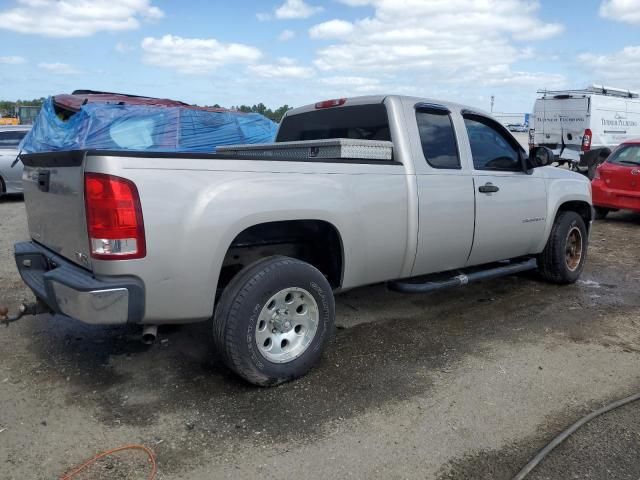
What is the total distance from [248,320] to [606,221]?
952 cm

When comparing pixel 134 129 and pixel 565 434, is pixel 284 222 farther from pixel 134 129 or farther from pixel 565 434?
pixel 134 129

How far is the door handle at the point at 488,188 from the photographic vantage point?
4740 millimetres

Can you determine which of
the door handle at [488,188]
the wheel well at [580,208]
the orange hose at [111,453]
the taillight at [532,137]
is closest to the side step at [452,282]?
the door handle at [488,188]

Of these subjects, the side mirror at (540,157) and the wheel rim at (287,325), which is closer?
the wheel rim at (287,325)

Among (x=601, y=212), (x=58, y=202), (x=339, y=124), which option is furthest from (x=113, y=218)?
(x=601, y=212)

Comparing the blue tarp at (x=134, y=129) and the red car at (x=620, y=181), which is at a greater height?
the blue tarp at (x=134, y=129)

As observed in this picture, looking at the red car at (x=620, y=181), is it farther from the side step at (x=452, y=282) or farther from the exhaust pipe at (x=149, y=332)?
the exhaust pipe at (x=149, y=332)

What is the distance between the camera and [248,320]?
3367 mm

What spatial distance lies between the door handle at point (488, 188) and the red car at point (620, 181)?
21.0ft

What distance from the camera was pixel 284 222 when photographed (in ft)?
12.2

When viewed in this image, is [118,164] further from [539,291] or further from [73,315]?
[539,291]

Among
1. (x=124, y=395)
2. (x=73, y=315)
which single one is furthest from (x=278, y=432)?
(x=73, y=315)

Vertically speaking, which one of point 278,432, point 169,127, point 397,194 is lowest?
point 278,432

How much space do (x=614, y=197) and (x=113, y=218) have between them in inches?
380
